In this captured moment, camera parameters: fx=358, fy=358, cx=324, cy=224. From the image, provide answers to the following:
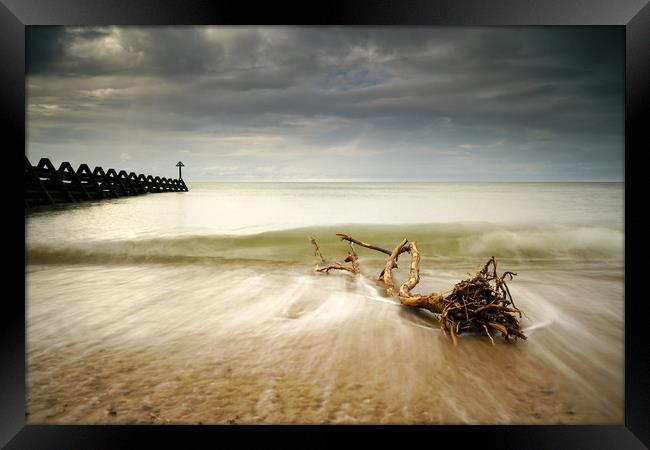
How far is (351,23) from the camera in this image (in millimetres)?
1885

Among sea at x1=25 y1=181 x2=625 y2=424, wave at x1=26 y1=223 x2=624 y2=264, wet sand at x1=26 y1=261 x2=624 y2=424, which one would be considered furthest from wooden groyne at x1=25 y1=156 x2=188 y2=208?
wet sand at x1=26 y1=261 x2=624 y2=424

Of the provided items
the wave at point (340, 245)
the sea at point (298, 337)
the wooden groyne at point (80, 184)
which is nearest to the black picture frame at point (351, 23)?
the sea at point (298, 337)

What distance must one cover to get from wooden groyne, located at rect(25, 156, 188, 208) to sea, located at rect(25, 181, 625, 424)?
768 millimetres

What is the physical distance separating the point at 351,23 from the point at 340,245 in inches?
173

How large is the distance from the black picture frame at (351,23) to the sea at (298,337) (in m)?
0.11

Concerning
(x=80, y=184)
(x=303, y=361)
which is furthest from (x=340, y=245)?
(x=80, y=184)

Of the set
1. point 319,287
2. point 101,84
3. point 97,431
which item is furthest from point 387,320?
point 101,84

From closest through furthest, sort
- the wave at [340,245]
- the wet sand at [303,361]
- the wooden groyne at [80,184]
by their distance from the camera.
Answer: the wet sand at [303,361]
the wave at [340,245]
the wooden groyne at [80,184]

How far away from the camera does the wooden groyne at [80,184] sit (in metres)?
5.62

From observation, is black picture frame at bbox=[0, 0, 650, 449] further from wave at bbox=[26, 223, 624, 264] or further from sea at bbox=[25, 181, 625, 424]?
wave at bbox=[26, 223, 624, 264]

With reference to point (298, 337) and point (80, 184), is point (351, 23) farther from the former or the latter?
point (80, 184)

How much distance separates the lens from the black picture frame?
1.81 metres

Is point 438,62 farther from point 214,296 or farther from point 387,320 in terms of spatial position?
point 214,296

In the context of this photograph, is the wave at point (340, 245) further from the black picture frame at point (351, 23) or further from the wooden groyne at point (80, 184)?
the black picture frame at point (351, 23)
